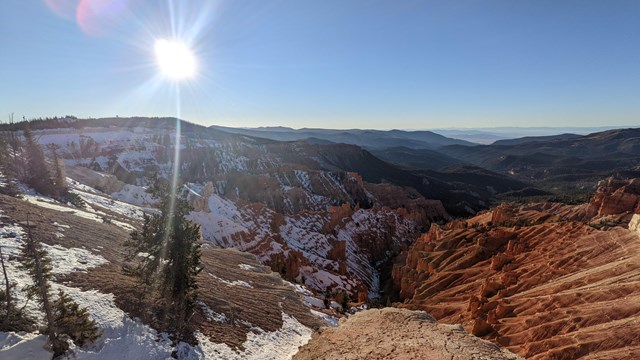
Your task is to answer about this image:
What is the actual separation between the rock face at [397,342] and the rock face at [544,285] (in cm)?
999

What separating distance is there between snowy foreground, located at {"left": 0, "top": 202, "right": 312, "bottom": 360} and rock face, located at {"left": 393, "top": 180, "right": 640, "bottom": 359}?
23.3 metres

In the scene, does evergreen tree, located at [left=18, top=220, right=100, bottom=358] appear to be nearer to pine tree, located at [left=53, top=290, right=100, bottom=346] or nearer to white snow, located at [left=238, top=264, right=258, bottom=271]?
pine tree, located at [left=53, top=290, right=100, bottom=346]

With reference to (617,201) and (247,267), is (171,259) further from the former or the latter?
(617,201)

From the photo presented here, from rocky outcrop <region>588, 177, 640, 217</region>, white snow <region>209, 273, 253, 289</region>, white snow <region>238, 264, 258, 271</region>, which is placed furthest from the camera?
rocky outcrop <region>588, 177, 640, 217</region>

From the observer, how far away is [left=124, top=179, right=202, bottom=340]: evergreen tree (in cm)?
1931

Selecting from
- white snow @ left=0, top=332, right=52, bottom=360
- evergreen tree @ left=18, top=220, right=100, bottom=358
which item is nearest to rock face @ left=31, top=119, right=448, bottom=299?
evergreen tree @ left=18, top=220, right=100, bottom=358

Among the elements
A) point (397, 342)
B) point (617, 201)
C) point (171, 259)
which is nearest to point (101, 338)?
point (171, 259)

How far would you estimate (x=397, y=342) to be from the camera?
23.4m

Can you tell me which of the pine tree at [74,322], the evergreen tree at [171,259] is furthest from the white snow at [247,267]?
the pine tree at [74,322]

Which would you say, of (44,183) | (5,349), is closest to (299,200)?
(44,183)

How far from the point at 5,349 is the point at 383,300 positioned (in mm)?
66393

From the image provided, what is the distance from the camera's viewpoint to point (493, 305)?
41.7 metres

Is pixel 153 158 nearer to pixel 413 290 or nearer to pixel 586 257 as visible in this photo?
pixel 413 290

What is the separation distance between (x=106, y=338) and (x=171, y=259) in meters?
4.77
